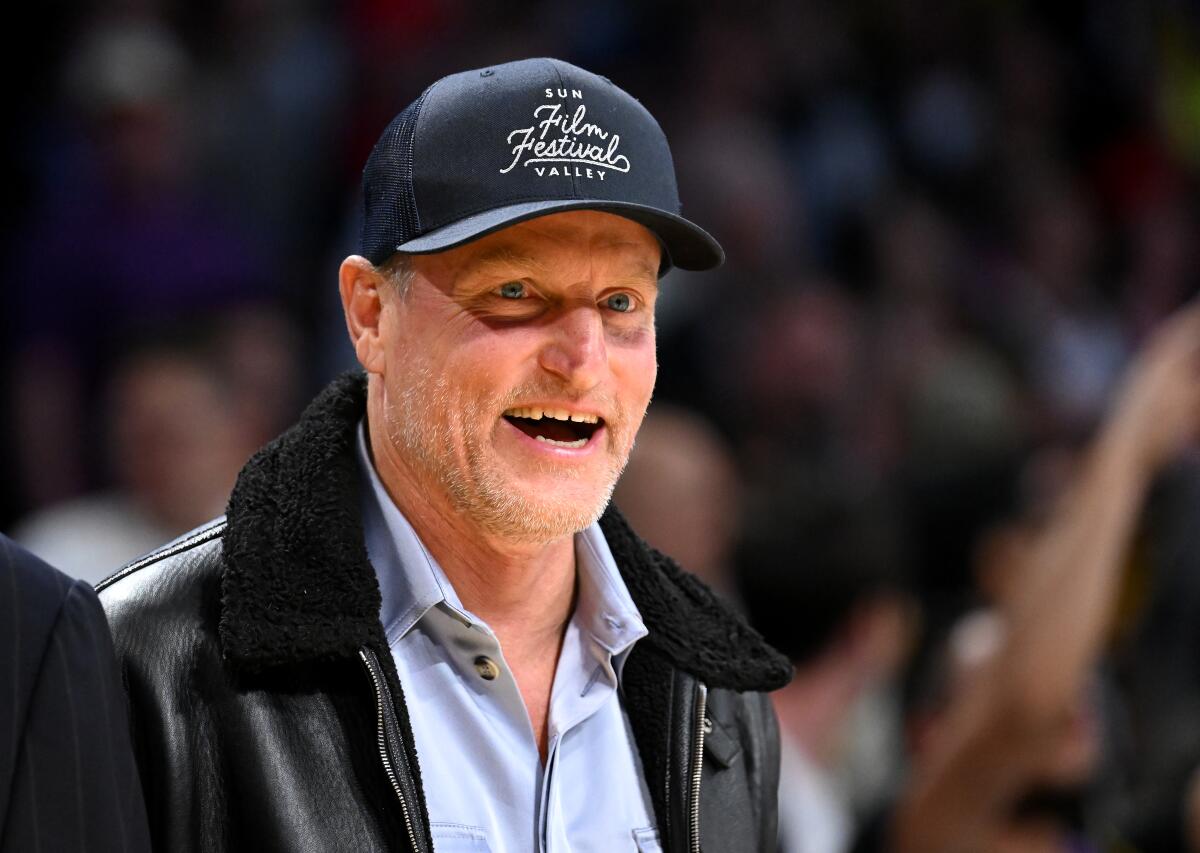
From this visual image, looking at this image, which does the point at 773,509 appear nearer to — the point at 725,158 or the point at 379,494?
the point at 379,494

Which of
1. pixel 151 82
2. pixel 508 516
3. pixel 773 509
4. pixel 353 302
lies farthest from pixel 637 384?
pixel 151 82

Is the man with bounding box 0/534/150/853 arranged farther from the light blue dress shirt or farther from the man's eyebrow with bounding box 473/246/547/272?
the man's eyebrow with bounding box 473/246/547/272

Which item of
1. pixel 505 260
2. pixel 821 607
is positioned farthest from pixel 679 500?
pixel 505 260

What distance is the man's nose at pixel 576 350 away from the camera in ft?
7.51

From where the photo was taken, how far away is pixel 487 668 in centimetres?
236

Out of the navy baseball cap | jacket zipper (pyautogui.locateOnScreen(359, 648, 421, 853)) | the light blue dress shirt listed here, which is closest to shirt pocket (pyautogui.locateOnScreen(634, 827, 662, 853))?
the light blue dress shirt

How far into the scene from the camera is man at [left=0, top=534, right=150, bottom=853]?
6.03ft

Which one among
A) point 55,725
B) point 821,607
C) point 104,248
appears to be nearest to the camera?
point 55,725

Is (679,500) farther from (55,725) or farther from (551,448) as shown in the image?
(55,725)

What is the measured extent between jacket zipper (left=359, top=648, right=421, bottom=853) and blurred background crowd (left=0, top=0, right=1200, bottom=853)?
1921mm

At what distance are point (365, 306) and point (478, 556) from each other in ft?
1.18

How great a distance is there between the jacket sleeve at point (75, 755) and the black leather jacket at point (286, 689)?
0.56ft

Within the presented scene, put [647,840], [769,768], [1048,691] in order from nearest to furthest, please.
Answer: [647,840], [769,768], [1048,691]

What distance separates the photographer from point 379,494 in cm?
244
